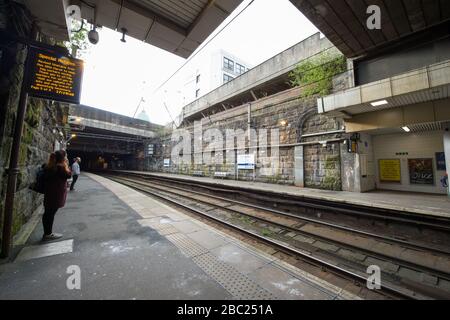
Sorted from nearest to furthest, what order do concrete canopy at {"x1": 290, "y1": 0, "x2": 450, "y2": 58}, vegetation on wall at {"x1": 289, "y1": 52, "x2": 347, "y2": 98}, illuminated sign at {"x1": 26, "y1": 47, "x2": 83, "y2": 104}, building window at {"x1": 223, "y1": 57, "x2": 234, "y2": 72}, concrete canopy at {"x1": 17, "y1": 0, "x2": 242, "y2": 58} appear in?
illuminated sign at {"x1": 26, "y1": 47, "x2": 83, "y2": 104} < concrete canopy at {"x1": 17, "y1": 0, "x2": 242, "y2": 58} < concrete canopy at {"x1": 290, "y1": 0, "x2": 450, "y2": 58} < vegetation on wall at {"x1": 289, "y1": 52, "x2": 347, "y2": 98} < building window at {"x1": 223, "y1": 57, "x2": 234, "y2": 72}

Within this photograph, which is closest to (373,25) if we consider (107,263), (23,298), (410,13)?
(410,13)

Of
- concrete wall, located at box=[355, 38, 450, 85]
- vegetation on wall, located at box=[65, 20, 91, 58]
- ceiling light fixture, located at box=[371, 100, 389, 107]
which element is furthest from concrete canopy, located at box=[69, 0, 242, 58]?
concrete wall, located at box=[355, 38, 450, 85]

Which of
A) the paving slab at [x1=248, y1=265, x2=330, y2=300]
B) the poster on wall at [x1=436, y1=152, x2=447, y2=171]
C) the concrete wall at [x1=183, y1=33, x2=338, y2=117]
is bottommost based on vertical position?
the paving slab at [x1=248, y1=265, x2=330, y2=300]

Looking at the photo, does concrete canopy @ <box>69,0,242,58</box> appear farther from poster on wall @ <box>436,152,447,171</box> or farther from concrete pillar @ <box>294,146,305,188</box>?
poster on wall @ <box>436,152,447,171</box>

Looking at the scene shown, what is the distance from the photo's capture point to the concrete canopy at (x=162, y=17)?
13.4 feet

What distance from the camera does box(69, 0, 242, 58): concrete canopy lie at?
4.09 meters

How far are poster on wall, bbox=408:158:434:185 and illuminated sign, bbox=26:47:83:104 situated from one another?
14.7m

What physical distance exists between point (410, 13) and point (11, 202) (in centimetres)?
1201

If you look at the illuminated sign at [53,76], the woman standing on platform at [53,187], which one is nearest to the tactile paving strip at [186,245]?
the woman standing on platform at [53,187]

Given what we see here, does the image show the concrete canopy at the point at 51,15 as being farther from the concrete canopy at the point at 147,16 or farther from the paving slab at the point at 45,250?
the paving slab at the point at 45,250

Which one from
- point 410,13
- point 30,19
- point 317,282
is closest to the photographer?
point 317,282

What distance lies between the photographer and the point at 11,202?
10.7ft
